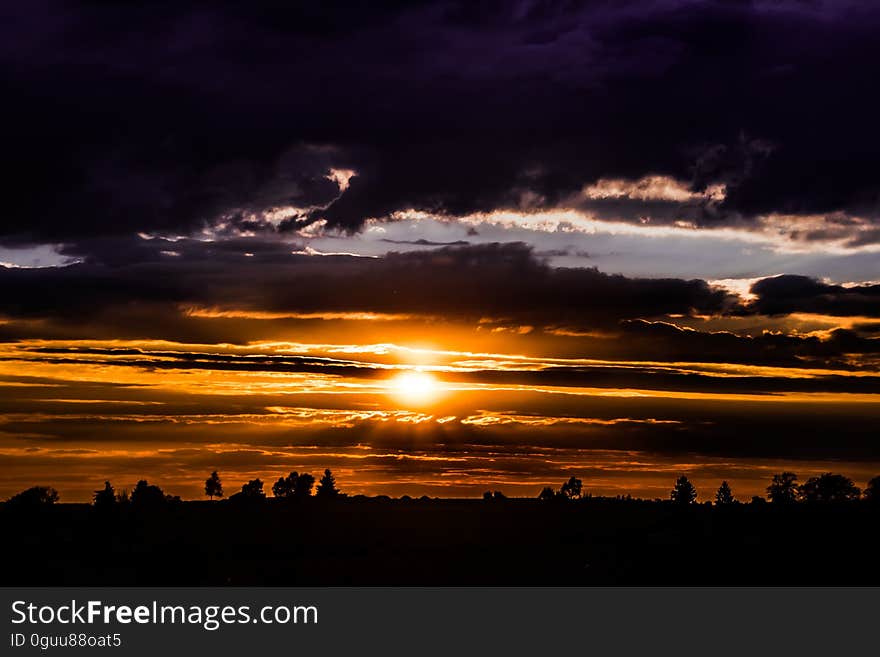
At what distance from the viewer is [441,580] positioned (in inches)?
4102

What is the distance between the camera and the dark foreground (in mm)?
103750

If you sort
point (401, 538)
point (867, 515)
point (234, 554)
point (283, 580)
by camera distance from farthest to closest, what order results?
point (867, 515) < point (401, 538) < point (234, 554) < point (283, 580)

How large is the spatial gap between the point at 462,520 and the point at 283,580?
6027 cm

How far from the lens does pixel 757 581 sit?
10719cm

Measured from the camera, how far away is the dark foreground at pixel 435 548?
340ft

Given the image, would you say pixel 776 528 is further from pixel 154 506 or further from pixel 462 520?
pixel 154 506

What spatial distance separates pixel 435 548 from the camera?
403ft

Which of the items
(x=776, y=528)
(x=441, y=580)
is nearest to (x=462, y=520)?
(x=776, y=528)

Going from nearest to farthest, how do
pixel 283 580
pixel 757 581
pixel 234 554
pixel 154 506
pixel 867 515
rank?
pixel 283 580
pixel 757 581
pixel 234 554
pixel 867 515
pixel 154 506

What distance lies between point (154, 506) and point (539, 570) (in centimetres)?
9180

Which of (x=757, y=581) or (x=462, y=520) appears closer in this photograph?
(x=757, y=581)

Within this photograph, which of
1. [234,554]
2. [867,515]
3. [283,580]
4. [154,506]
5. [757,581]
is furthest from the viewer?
[154,506]

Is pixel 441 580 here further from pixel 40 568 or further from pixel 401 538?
pixel 40 568

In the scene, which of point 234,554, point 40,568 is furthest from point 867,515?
point 40,568
